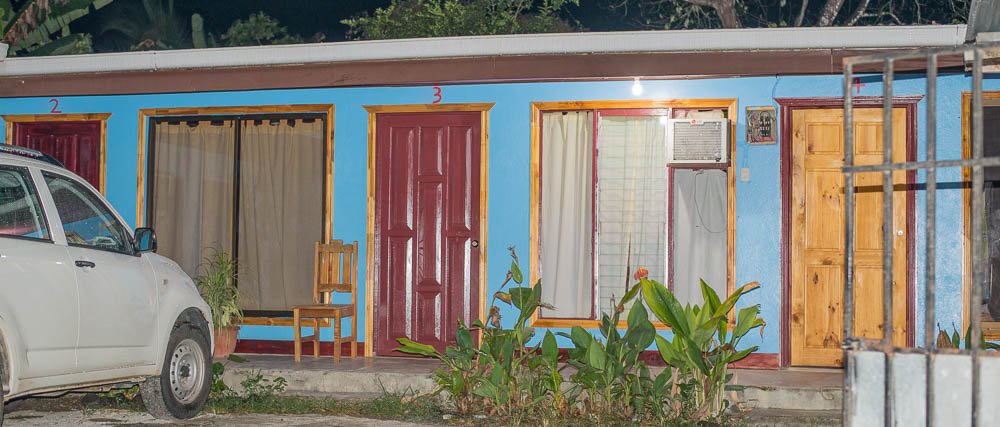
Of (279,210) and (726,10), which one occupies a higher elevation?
(726,10)

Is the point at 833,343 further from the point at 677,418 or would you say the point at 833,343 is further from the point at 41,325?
the point at 41,325

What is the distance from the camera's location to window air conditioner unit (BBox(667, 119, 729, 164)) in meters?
8.89

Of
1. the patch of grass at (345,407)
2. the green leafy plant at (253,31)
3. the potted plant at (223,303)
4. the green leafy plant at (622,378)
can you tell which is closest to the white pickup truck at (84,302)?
the patch of grass at (345,407)

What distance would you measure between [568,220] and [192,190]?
3359mm

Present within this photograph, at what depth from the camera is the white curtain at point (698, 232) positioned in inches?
357

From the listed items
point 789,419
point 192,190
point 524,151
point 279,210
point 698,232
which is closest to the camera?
point 789,419

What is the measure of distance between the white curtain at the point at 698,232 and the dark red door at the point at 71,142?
5.13m

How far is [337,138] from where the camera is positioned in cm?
966

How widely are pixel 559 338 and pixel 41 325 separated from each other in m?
4.43

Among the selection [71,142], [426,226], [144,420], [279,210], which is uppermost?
[71,142]

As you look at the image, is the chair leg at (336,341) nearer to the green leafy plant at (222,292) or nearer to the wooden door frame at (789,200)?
the green leafy plant at (222,292)

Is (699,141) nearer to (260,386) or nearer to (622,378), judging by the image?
(622,378)

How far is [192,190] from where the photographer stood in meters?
10.0

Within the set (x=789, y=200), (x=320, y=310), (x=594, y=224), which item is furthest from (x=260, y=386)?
(x=789, y=200)
